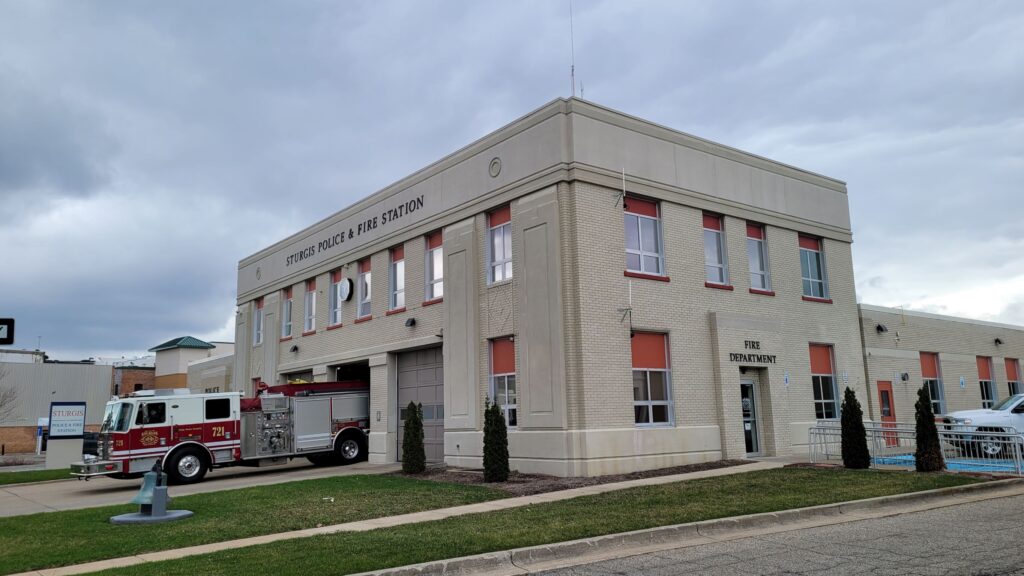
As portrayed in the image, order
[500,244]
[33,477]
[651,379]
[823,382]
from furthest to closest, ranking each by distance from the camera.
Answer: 1. [33,477]
2. [823,382]
3. [500,244]
4. [651,379]

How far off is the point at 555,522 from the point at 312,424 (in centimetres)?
1466

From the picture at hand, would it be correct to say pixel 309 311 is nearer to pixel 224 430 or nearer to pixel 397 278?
pixel 397 278

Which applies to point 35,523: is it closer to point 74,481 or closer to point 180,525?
point 180,525

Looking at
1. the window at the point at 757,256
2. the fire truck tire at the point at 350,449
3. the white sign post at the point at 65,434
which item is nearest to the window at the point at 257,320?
the white sign post at the point at 65,434

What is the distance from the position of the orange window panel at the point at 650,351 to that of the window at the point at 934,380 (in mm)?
13788

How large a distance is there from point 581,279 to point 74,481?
56.0 ft

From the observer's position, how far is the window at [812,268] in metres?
24.9

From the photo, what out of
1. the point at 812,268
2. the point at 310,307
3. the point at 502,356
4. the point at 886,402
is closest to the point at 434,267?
the point at 502,356

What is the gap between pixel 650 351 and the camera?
19.8 metres

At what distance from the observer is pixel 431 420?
23609mm

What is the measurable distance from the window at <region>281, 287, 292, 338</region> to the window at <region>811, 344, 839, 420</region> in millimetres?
19713

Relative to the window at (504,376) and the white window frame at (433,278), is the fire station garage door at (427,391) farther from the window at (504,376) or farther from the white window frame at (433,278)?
the window at (504,376)

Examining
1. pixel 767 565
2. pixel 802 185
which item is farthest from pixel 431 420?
pixel 767 565

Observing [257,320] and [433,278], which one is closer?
[433,278]
